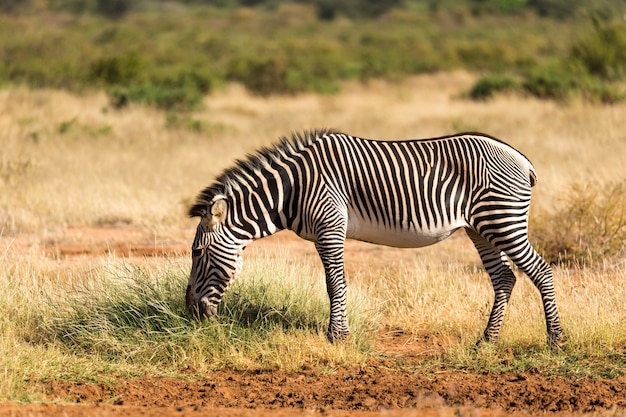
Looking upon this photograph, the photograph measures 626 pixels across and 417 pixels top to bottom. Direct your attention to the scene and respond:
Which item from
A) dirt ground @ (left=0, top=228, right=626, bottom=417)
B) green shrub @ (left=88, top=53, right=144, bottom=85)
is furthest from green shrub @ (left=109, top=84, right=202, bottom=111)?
dirt ground @ (left=0, top=228, right=626, bottom=417)

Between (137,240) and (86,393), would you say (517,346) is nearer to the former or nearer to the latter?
(86,393)

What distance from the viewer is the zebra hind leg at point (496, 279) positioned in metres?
7.68

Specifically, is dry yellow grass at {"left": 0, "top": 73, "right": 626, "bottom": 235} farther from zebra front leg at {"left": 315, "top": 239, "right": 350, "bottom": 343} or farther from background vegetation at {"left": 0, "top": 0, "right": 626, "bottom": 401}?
zebra front leg at {"left": 315, "top": 239, "right": 350, "bottom": 343}

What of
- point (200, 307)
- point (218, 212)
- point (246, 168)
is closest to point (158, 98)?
point (246, 168)

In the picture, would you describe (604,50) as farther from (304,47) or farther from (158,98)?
(304,47)

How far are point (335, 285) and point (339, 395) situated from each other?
1119 mm

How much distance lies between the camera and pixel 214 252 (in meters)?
7.27

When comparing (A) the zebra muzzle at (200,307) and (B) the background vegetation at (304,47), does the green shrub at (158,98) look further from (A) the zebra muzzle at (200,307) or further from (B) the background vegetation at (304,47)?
(A) the zebra muzzle at (200,307)

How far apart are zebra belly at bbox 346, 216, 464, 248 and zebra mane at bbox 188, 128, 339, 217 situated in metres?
0.72

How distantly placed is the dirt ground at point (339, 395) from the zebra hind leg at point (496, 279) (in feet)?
2.25

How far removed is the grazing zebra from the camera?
7281 mm

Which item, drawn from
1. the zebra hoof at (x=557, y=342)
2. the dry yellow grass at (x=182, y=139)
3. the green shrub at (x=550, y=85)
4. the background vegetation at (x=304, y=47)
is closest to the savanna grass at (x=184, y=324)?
the zebra hoof at (x=557, y=342)

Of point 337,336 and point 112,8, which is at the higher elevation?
point 112,8

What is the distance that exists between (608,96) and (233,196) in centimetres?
1724
